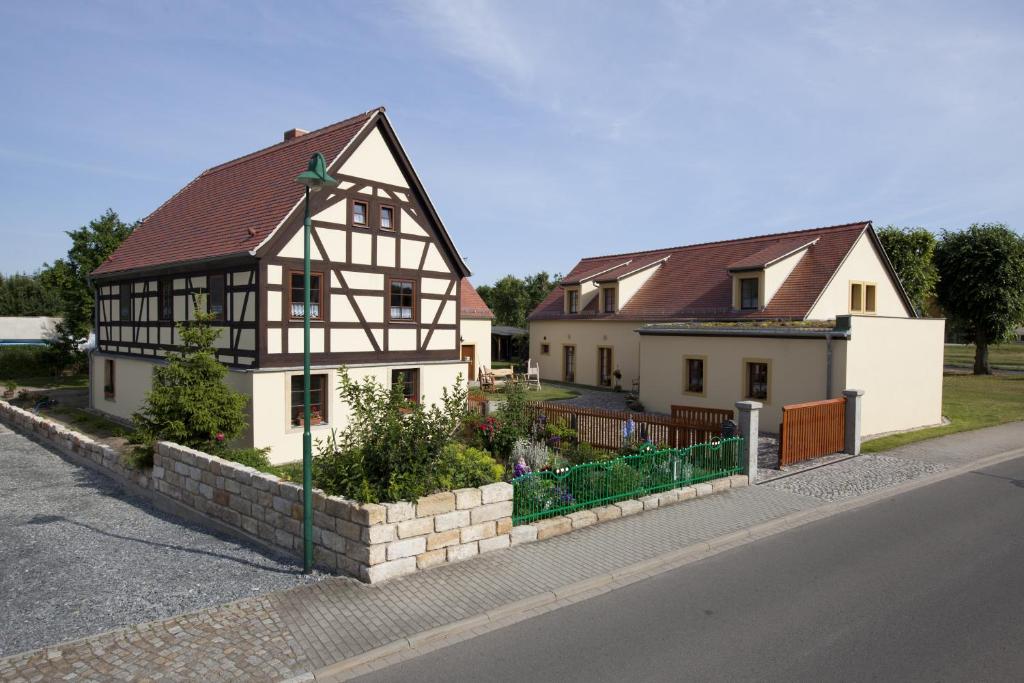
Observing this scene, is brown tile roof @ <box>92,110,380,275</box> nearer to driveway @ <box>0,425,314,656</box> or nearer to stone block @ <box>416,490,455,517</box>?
driveway @ <box>0,425,314,656</box>

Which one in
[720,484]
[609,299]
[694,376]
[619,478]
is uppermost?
[609,299]

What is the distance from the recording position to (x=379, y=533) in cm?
744

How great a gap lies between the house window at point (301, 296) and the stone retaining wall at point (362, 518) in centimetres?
582

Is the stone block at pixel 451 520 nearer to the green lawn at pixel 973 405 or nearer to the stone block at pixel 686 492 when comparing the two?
the stone block at pixel 686 492

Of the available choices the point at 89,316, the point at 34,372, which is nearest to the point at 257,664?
the point at 89,316

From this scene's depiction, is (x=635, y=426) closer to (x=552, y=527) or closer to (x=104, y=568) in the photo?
(x=552, y=527)

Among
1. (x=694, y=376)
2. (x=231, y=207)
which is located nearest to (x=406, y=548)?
(x=231, y=207)

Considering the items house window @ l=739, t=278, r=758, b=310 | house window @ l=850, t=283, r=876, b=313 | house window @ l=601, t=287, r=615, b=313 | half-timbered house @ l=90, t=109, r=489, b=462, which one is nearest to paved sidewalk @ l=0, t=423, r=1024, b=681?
half-timbered house @ l=90, t=109, r=489, b=462

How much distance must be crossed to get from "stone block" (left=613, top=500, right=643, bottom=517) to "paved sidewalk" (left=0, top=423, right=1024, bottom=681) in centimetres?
13

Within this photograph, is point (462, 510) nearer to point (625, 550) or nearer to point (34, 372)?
point (625, 550)

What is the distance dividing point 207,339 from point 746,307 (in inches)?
768

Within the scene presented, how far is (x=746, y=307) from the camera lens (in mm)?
25469

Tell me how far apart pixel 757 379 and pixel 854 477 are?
6.70m

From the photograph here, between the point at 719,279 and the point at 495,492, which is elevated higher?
the point at 719,279
